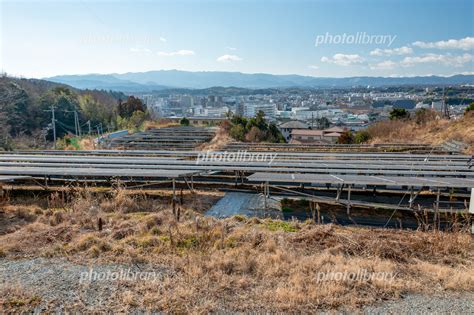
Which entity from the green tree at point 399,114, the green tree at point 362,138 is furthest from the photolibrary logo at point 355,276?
the green tree at point 399,114

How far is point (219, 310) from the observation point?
3.39 meters

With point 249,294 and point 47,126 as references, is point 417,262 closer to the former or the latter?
point 249,294

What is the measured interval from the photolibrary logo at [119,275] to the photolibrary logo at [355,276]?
2131 mm

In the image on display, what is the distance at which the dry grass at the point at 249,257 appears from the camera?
3.60 metres

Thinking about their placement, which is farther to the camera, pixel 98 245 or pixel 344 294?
pixel 98 245

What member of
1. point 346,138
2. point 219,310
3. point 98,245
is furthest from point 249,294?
point 346,138

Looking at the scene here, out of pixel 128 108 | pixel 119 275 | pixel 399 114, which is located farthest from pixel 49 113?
pixel 119 275

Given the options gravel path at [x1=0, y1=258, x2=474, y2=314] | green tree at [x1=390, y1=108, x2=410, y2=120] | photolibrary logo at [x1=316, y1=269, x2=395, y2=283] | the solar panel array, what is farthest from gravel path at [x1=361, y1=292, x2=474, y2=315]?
green tree at [x1=390, y1=108, x2=410, y2=120]

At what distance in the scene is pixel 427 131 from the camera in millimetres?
23656

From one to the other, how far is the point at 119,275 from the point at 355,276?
312 cm

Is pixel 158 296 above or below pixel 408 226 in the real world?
above

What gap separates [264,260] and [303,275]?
609mm

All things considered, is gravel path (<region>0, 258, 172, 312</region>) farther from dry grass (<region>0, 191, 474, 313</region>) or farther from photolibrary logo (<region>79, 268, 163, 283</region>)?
dry grass (<region>0, 191, 474, 313</region>)

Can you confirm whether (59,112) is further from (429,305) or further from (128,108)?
(429,305)
